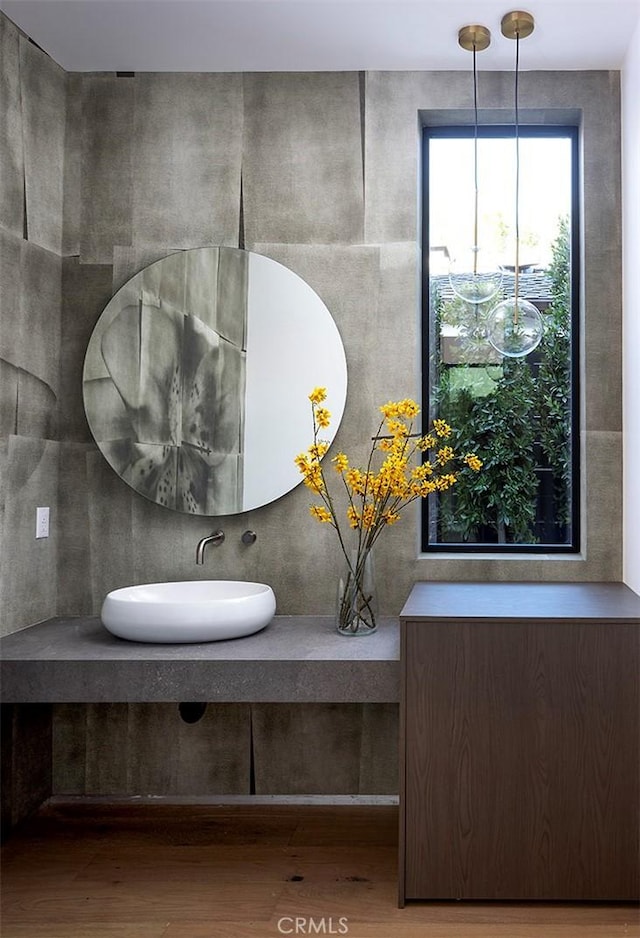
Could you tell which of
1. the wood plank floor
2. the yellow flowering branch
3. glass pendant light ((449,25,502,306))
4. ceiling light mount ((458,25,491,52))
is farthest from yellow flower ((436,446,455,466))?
ceiling light mount ((458,25,491,52))

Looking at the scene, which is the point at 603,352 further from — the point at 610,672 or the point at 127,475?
the point at 127,475

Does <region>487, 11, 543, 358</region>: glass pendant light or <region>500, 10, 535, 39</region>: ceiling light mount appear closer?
<region>500, 10, 535, 39</region>: ceiling light mount

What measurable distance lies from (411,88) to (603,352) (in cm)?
109

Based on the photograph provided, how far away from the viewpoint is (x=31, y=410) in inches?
99.8

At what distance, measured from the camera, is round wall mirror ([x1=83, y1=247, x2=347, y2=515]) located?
8.59 feet

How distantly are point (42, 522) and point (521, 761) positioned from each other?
162 centimetres

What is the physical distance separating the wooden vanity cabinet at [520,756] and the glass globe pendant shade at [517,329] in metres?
0.86

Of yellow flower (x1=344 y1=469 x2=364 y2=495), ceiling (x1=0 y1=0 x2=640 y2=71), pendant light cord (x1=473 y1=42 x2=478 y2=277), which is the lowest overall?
yellow flower (x1=344 y1=469 x2=364 y2=495)

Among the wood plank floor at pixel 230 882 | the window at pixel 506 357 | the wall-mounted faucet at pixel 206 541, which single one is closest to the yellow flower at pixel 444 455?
the window at pixel 506 357

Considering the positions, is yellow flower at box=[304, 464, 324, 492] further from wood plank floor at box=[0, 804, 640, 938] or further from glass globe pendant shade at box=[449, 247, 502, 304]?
wood plank floor at box=[0, 804, 640, 938]

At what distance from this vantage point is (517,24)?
7.68 feet

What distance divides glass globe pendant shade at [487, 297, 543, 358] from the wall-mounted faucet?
3.53 feet

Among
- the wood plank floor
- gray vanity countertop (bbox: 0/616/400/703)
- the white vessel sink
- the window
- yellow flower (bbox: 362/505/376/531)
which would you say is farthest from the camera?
the window

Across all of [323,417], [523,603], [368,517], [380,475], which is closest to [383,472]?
[380,475]
